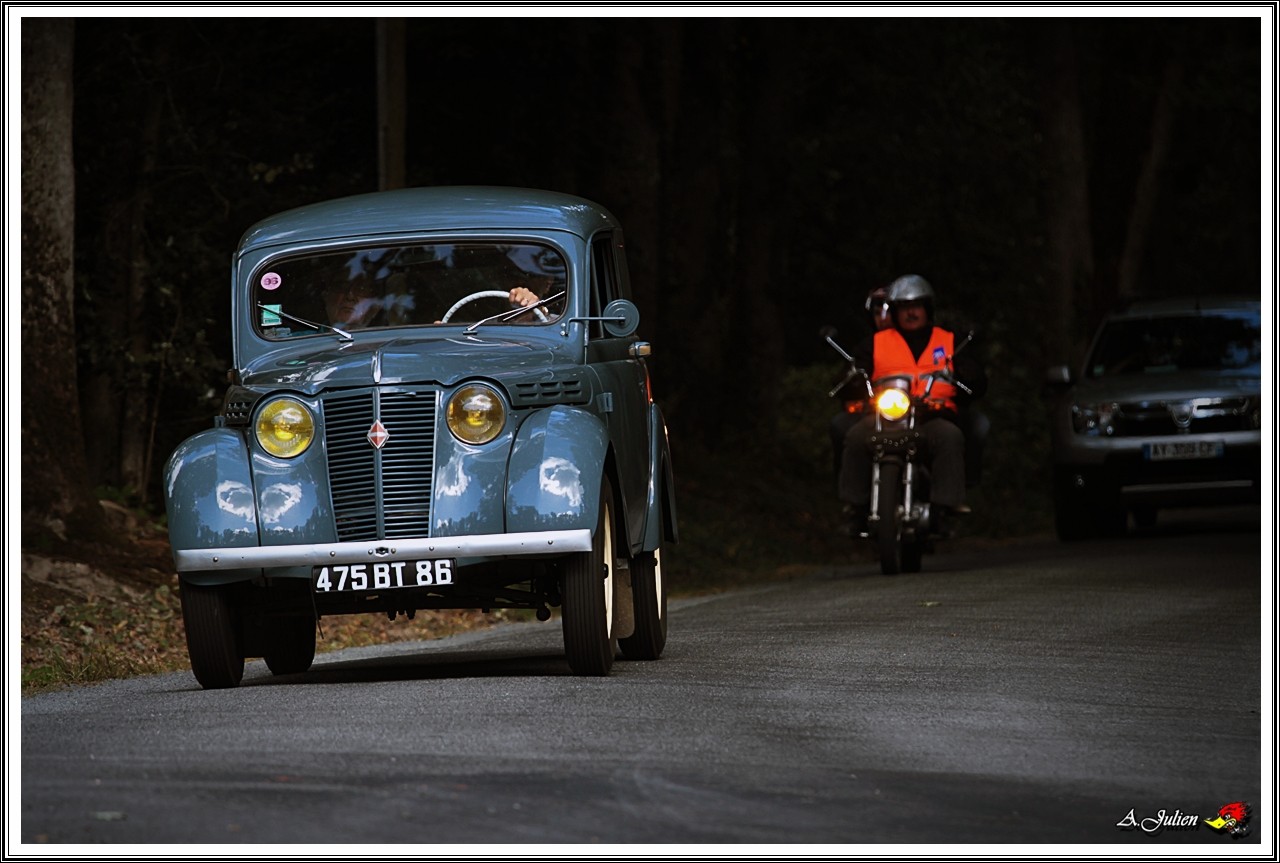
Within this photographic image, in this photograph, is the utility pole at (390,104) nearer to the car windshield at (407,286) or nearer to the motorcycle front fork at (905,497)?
the motorcycle front fork at (905,497)

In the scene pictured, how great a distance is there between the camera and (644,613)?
1163cm

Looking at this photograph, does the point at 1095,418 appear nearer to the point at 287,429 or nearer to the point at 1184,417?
the point at 1184,417

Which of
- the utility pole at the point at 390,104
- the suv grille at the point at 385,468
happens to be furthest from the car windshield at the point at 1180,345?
the suv grille at the point at 385,468

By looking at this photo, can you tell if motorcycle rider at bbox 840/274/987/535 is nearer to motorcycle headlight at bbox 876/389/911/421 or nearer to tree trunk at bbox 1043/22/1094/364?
motorcycle headlight at bbox 876/389/911/421

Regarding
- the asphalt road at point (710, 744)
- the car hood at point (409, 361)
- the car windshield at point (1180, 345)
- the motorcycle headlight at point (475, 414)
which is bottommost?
the asphalt road at point (710, 744)

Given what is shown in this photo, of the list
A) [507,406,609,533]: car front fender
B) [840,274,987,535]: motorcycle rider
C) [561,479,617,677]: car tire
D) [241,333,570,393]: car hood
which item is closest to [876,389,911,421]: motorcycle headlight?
[840,274,987,535]: motorcycle rider

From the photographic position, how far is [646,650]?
11.7 metres

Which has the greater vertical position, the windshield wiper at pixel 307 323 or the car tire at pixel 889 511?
the windshield wiper at pixel 307 323

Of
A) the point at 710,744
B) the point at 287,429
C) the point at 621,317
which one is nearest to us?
the point at 710,744

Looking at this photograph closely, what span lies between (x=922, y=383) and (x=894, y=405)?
0.99 ft

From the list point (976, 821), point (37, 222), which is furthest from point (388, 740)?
point (37, 222)

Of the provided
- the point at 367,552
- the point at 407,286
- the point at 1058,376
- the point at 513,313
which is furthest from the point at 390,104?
the point at 367,552

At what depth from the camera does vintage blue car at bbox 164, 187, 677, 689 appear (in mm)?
10125

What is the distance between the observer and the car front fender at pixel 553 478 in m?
10.0
